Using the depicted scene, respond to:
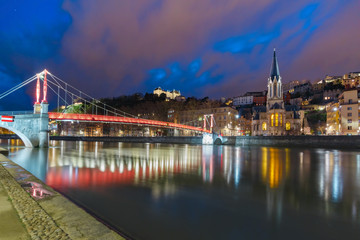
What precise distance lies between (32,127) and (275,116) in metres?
78.7

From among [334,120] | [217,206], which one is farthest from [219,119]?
[217,206]

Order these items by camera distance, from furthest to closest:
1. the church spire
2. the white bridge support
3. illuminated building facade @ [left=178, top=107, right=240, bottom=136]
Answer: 1. the church spire
2. illuminated building facade @ [left=178, top=107, right=240, bottom=136]
3. the white bridge support

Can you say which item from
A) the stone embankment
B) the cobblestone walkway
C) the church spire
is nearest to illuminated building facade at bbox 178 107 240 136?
the church spire

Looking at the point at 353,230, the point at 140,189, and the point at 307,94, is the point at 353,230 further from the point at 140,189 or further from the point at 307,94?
the point at 307,94

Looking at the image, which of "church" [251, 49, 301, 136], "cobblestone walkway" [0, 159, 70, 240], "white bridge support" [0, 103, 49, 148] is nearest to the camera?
"cobblestone walkway" [0, 159, 70, 240]

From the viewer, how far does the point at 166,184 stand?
8.94 metres

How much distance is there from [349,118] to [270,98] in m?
33.1

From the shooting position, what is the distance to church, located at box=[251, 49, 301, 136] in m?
82.8

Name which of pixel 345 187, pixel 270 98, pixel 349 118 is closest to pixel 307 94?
pixel 270 98

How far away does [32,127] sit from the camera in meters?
25.5

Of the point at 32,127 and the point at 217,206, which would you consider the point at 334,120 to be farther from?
the point at 217,206

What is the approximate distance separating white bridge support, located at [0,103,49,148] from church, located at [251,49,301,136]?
7308cm

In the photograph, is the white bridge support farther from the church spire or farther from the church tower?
the church spire

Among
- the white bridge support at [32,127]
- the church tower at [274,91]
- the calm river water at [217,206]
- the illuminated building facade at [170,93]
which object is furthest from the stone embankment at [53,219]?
the illuminated building facade at [170,93]
